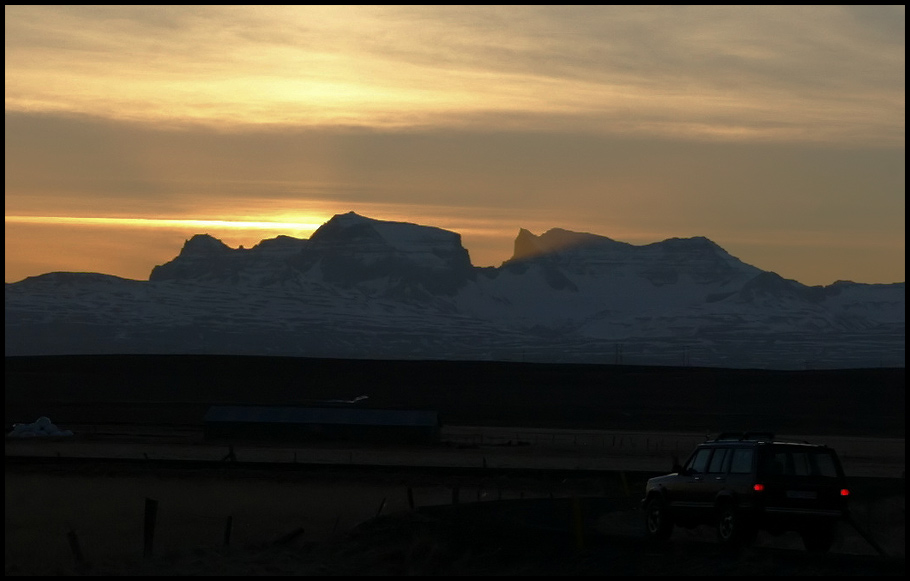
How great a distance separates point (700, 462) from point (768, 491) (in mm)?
2417

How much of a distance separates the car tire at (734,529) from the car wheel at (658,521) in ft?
7.29

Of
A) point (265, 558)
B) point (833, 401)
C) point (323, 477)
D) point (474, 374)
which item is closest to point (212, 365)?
point (474, 374)

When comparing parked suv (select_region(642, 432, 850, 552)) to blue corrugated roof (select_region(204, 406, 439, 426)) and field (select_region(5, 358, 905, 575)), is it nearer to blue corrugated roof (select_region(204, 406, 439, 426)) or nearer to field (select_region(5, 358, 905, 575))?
field (select_region(5, 358, 905, 575))

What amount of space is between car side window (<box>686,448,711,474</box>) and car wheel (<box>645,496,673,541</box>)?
101 centimetres

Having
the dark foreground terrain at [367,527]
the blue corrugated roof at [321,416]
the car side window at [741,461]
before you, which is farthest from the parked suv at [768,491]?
the blue corrugated roof at [321,416]

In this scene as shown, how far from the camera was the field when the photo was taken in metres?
25.0

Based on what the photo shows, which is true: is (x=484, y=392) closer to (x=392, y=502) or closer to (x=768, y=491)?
(x=392, y=502)

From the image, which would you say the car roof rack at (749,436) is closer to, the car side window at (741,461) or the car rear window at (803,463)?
the car side window at (741,461)

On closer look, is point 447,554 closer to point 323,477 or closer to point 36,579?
point 36,579

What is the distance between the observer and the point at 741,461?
1030 inches

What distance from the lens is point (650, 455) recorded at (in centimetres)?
7031

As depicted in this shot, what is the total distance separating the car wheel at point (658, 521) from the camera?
92.7 ft

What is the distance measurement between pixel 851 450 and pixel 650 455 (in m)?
17.1

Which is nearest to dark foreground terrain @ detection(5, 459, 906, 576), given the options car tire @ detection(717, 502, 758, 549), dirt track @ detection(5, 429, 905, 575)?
dirt track @ detection(5, 429, 905, 575)
